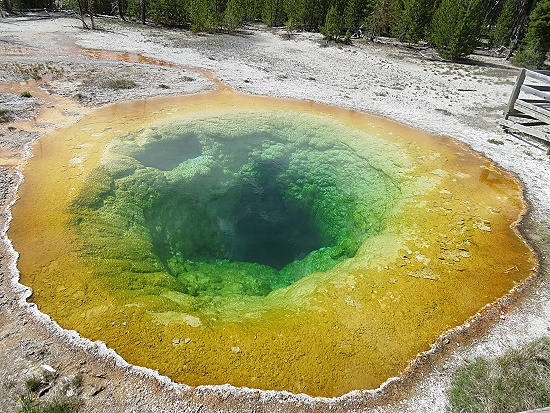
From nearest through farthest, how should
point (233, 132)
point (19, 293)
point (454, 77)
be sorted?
point (19, 293) → point (233, 132) → point (454, 77)

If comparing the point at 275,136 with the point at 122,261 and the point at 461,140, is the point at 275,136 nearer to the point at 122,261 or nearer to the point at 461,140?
the point at 461,140

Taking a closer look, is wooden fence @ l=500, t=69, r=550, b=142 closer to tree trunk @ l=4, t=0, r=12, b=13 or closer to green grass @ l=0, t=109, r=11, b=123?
green grass @ l=0, t=109, r=11, b=123

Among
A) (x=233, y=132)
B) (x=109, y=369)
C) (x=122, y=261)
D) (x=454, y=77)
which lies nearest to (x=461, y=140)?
(x=233, y=132)

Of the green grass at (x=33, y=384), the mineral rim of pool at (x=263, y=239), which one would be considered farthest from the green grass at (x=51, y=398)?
the mineral rim of pool at (x=263, y=239)

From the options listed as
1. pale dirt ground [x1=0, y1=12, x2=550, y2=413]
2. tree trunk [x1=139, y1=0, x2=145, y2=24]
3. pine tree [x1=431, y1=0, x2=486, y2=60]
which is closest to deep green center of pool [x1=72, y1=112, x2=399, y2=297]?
pale dirt ground [x1=0, y1=12, x2=550, y2=413]

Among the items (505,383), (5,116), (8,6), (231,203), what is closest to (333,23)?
(231,203)

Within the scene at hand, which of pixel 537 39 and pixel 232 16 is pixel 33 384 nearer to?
pixel 232 16

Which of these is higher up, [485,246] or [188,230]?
[485,246]

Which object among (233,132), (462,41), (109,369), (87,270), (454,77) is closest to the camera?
(109,369)
